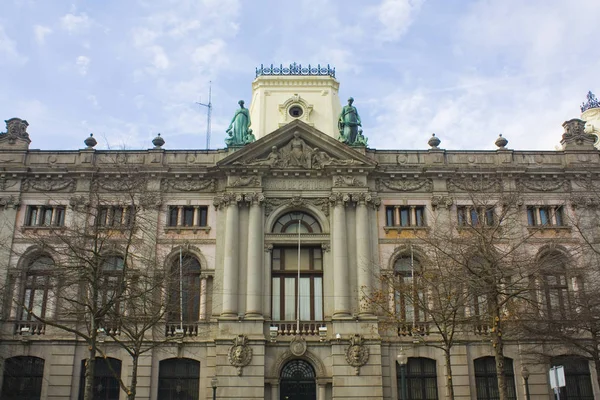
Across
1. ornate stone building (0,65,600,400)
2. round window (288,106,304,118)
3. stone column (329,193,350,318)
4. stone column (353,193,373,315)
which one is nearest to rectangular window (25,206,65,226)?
ornate stone building (0,65,600,400)

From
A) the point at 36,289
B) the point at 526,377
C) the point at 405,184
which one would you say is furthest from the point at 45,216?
the point at 526,377

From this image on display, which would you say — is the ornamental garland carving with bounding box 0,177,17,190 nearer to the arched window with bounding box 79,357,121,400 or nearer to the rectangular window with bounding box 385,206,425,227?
the arched window with bounding box 79,357,121,400

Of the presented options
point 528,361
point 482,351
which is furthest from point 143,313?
point 528,361

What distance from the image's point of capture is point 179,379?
114ft

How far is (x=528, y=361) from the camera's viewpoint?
34.5m

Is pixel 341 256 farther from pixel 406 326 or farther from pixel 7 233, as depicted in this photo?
pixel 7 233

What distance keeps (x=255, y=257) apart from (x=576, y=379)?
19.4 m

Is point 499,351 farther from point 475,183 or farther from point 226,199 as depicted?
point 226,199

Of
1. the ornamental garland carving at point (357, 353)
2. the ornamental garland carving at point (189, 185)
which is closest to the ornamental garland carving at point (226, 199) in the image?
the ornamental garland carving at point (189, 185)

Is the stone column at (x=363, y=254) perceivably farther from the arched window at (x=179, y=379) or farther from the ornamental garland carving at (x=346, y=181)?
the arched window at (x=179, y=379)

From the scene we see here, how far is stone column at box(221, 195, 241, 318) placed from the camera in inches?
1373

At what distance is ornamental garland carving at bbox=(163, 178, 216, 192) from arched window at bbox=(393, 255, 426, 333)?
12.2 metres

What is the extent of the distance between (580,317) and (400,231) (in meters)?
11.2

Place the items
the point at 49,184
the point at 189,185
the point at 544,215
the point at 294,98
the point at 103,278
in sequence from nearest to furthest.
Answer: the point at 103,278 → the point at 49,184 → the point at 189,185 → the point at 544,215 → the point at 294,98
